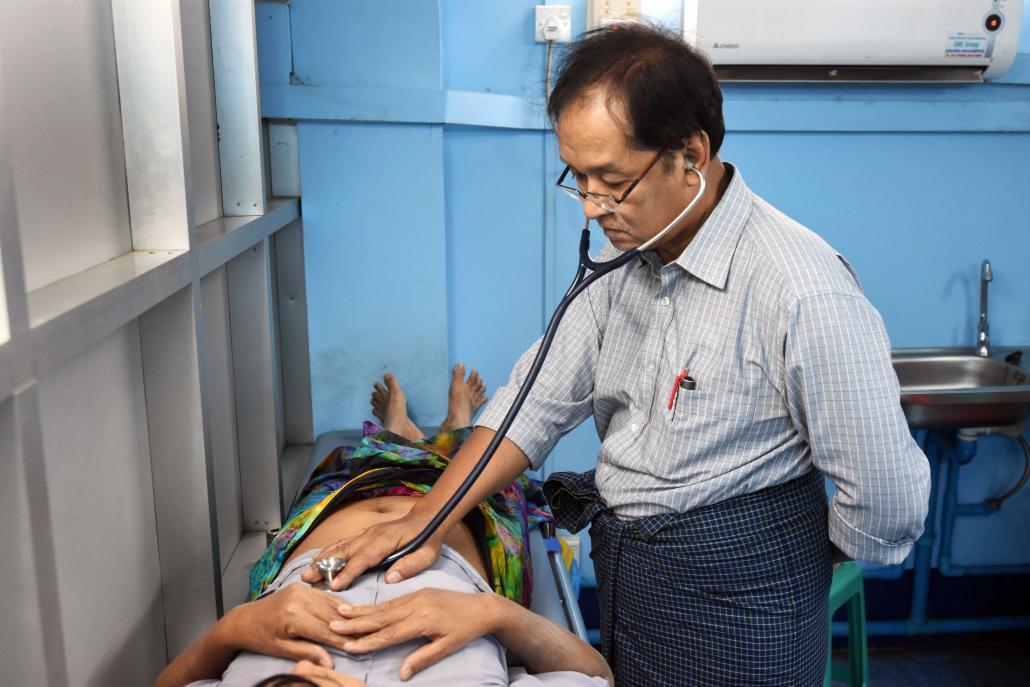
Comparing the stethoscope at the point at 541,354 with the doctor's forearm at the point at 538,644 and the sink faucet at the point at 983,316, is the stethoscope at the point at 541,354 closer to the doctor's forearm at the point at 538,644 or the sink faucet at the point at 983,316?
the doctor's forearm at the point at 538,644

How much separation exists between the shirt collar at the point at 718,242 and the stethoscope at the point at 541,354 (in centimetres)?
4

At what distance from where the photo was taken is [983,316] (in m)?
2.47

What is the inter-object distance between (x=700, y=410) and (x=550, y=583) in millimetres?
576

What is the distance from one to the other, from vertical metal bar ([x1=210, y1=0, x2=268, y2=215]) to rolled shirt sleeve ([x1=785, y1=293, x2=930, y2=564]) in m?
1.16

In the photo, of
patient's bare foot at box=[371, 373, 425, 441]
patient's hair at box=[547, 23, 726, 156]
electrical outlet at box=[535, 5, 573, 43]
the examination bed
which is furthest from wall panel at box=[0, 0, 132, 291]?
electrical outlet at box=[535, 5, 573, 43]

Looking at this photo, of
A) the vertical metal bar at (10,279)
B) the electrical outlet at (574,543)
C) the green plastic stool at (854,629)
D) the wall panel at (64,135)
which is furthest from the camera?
the electrical outlet at (574,543)

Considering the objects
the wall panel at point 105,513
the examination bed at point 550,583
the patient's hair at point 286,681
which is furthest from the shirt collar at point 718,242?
the wall panel at point 105,513

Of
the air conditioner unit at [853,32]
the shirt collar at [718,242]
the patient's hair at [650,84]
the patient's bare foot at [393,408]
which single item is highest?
the air conditioner unit at [853,32]

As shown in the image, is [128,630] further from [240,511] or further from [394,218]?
[394,218]

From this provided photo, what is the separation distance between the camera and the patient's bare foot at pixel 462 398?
223cm

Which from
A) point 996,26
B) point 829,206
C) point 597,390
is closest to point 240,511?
point 597,390

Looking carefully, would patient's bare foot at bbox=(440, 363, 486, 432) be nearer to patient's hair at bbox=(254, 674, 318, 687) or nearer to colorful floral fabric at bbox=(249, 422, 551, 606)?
colorful floral fabric at bbox=(249, 422, 551, 606)

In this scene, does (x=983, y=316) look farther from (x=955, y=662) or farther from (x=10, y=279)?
(x=10, y=279)

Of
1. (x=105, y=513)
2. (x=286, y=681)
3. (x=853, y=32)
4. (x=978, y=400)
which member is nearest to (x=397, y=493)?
(x=105, y=513)
